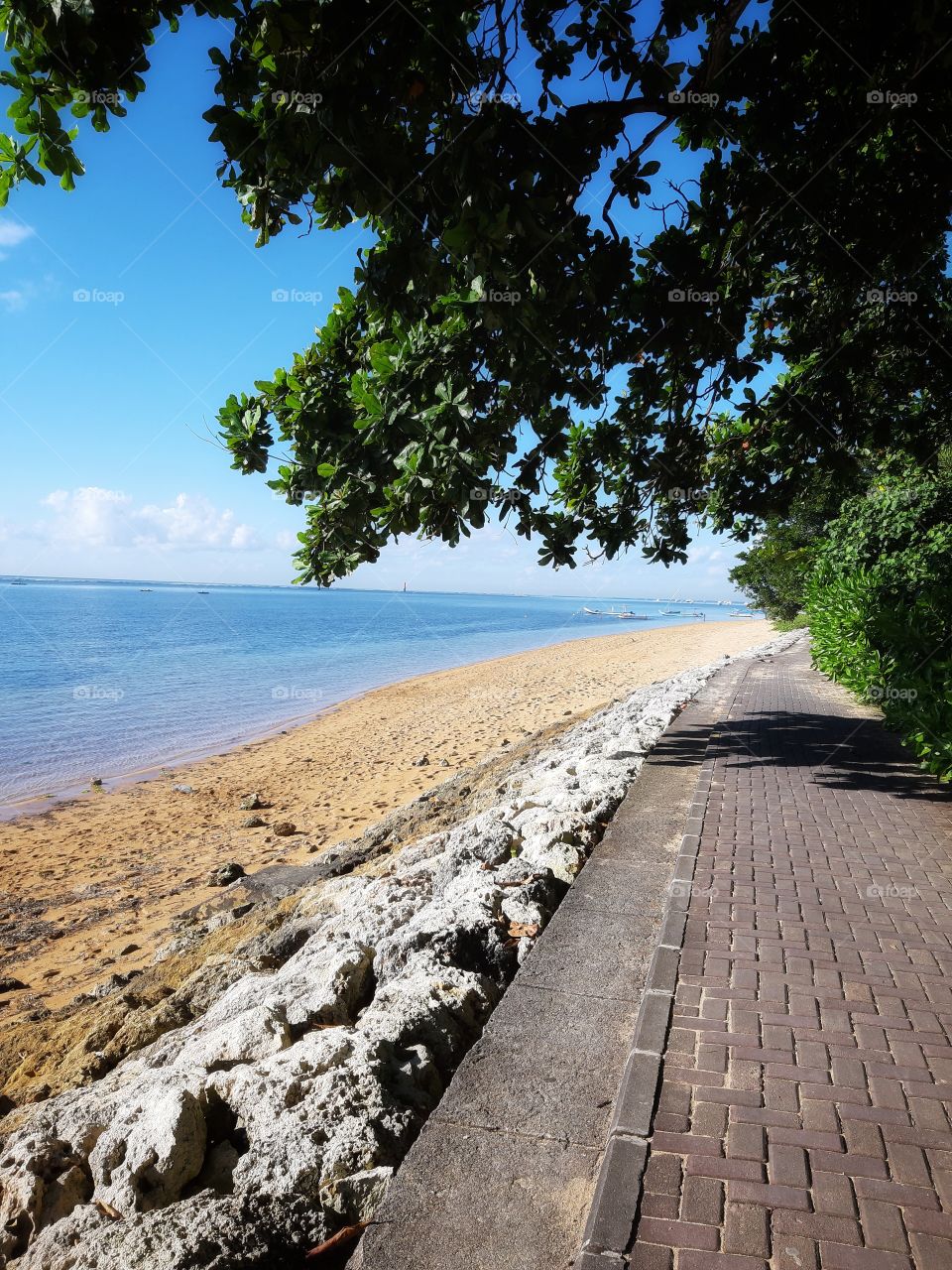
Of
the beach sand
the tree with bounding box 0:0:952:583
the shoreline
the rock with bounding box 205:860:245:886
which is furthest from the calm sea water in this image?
the tree with bounding box 0:0:952:583

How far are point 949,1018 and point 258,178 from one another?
18.9ft

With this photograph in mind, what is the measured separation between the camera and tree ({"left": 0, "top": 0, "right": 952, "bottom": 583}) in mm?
3805

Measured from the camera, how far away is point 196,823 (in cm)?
1109

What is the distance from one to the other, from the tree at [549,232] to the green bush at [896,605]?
2.51 meters

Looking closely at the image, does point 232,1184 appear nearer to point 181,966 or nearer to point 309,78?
point 181,966

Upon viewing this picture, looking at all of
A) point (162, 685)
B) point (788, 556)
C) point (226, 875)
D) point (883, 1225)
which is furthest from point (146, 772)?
point (788, 556)

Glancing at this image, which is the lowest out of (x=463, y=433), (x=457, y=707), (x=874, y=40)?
(x=457, y=707)

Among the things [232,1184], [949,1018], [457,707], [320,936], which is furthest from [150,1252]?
[457,707]

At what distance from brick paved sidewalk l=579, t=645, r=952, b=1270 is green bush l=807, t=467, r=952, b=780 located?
2353 millimetres

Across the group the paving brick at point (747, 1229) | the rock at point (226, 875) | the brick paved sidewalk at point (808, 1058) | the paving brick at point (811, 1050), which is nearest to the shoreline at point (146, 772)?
the rock at point (226, 875)

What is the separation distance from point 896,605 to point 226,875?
33.7 ft

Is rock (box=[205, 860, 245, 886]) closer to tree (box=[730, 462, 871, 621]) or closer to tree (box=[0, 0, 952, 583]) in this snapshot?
tree (box=[0, 0, 952, 583])

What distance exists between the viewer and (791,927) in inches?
162

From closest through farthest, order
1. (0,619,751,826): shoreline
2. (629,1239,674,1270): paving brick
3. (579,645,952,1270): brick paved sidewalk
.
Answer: (629,1239,674,1270): paving brick
(579,645,952,1270): brick paved sidewalk
(0,619,751,826): shoreline
